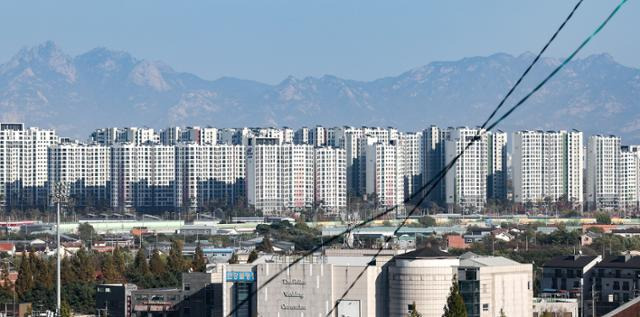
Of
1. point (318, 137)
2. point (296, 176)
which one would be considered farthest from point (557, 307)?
point (318, 137)

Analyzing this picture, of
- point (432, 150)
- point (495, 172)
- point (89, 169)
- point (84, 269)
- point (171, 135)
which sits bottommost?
point (84, 269)

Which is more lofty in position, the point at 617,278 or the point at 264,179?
the point at 264,179

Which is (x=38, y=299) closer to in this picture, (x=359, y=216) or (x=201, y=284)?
(x=201, y=284)

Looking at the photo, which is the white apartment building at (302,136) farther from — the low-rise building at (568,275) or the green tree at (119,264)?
the low-rise building at (568,275)

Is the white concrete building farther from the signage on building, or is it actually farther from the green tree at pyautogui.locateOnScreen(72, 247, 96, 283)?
the signage on building

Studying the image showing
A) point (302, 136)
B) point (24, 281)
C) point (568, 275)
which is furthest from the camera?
point (302, 136)

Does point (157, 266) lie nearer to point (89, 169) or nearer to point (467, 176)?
point (89, 169)

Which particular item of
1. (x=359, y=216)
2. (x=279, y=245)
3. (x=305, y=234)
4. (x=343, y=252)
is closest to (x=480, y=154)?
(x=359, y=216)
